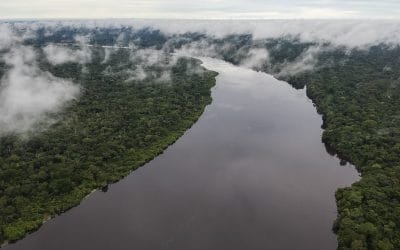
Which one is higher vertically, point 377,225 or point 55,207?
point 377,225

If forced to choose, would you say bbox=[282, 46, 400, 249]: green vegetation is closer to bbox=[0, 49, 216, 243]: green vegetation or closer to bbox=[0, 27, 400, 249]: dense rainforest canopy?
bbox=[0, 27, 400, 249]: dense rainforest canopy

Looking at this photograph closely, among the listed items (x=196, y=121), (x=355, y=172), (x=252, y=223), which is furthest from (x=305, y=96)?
(x=252, y=223)

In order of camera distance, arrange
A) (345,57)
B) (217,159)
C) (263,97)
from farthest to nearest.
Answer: (345,57) < (263,97) < (217,159)

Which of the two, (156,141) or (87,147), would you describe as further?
(156,141)

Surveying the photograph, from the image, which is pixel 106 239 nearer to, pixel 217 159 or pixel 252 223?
pixel 252 223

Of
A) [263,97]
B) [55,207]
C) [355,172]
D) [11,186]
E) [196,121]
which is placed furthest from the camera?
[263,97]

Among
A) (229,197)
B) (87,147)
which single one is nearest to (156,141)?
(87,147)

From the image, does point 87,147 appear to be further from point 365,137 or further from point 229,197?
point 365,137
